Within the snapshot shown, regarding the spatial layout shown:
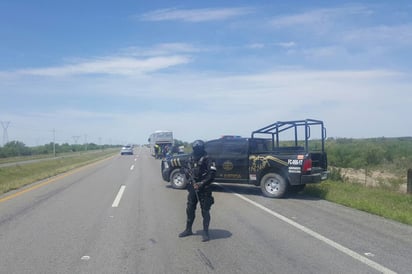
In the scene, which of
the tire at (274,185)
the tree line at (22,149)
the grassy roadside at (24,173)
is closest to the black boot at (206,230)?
the tire at (274,185)

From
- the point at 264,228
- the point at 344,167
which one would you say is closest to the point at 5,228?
the point at 264,228

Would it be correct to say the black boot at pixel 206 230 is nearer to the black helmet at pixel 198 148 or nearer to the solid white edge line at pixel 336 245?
the black helmet at pixel 198 148

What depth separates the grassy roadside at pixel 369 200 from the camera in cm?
938

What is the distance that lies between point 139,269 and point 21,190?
10965mm

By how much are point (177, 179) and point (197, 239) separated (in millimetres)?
7629

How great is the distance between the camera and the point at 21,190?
1461 centimetres

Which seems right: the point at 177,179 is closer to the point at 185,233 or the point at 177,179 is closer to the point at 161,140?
the point at 185,233

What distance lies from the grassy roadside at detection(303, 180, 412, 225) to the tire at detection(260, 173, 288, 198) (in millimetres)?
1344

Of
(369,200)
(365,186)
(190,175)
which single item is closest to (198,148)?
(190,175)

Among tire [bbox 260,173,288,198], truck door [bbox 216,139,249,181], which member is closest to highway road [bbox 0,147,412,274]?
tire [bbox 260,173,288,198]

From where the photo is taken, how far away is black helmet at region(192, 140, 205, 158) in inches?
280

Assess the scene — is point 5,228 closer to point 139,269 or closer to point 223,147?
point 139,269

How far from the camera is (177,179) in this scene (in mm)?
14531

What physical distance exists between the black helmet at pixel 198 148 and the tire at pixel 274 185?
5.59 meters
